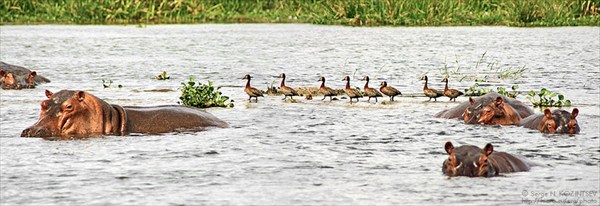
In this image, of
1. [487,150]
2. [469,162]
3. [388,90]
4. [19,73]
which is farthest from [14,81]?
[487,150]

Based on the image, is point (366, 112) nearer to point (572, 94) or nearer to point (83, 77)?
point (572, 94)

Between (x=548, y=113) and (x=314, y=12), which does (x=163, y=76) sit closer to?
(x=548, y=113)

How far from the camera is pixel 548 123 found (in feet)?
38.8

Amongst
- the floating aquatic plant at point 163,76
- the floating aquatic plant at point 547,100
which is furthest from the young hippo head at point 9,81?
the floating aquatic plant at point 547,100

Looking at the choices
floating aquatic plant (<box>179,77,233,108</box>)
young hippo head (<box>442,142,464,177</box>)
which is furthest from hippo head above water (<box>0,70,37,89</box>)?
young hippo head (<box>442,142,464,177</box>)

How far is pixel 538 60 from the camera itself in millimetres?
21859

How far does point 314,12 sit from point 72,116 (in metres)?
24.9

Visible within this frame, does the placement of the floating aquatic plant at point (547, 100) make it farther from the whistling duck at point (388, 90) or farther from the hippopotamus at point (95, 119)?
the hippopotamus at point (95, 119)

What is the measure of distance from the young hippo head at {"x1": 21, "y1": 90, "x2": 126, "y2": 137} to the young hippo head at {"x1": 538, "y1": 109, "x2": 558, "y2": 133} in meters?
4.51

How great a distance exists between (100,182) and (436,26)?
81.5 ft

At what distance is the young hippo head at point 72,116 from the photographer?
11336 millimetres

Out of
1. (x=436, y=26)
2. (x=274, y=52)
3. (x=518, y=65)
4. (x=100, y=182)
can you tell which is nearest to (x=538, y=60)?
(x=518, y=65)

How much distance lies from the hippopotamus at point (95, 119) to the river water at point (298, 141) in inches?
7.6

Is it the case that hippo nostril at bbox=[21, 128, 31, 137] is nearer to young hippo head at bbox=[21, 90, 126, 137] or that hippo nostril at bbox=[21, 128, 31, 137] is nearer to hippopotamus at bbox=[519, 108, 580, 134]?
young hippo head at bbox=[21, 90, 126, 137]
